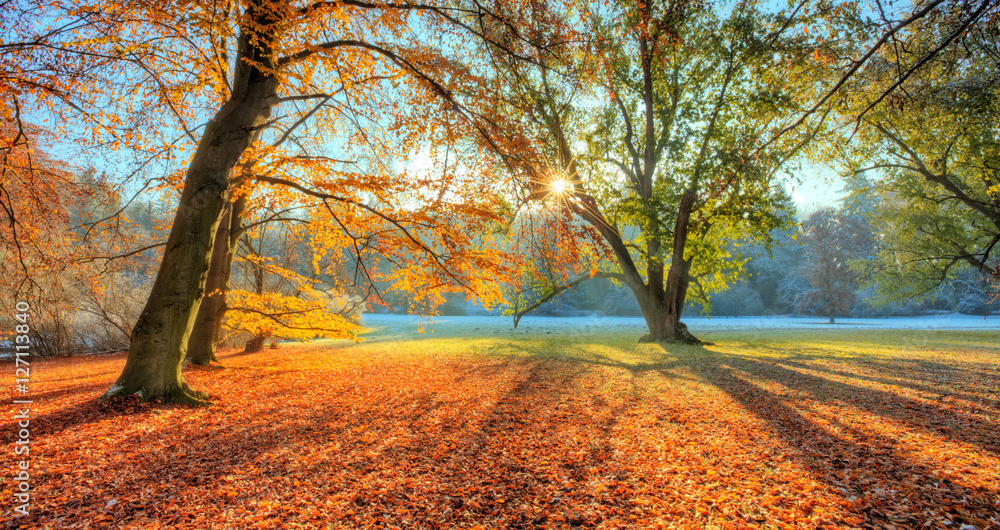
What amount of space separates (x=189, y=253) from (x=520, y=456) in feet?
15.4

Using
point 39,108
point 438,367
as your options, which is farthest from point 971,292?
point 39,108

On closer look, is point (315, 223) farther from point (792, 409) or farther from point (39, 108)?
point (792, 409)

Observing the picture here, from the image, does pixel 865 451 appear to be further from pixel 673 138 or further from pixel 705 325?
pixel 705 325

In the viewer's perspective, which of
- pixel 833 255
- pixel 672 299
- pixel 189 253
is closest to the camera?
pixel 189 253

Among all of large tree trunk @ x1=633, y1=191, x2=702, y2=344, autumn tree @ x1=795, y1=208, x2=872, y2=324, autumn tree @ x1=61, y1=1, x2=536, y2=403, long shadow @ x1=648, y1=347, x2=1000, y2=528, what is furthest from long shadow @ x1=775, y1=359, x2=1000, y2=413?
autumn tree @ x1=795, y1=208, x2=872, y2=324

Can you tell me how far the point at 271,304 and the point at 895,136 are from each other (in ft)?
68.9

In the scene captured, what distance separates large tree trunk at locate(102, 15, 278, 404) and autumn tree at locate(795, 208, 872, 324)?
1511 inches

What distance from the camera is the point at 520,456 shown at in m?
3.24

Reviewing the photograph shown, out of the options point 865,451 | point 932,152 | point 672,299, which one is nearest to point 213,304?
point 865,451

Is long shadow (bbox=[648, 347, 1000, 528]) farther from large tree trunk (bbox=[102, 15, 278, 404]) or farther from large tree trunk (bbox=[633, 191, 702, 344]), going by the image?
large tree trunk (bbox=[102, 15, 278, 404])

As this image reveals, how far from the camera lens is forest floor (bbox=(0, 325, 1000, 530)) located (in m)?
2.35

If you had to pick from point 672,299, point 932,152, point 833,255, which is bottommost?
point 672,299

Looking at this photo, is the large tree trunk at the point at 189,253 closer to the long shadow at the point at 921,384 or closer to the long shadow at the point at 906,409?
the long shadow at the point at 906,409

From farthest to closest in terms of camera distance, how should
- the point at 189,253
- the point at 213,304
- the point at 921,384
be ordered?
the point at 213,304 < the point at 921,384 < the point at 189,253
